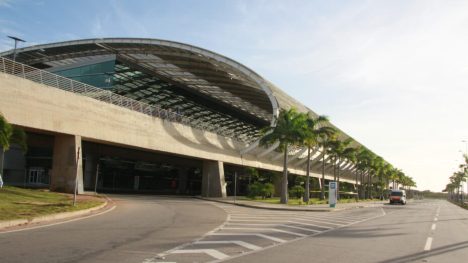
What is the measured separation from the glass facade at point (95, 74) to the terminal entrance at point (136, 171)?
28.6ft

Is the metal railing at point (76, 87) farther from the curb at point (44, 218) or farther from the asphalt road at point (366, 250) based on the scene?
the asphalt road at point (366, 250)

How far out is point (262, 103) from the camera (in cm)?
7000

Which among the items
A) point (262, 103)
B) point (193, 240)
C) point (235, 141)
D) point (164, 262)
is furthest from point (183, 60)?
point (164, 262)

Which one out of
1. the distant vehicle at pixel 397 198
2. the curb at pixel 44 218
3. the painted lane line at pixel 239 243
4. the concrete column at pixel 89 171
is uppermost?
the concrete column at pixel 89 171

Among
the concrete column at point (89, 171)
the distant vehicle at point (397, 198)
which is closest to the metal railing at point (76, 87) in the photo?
the concrete column at point (89, 171)

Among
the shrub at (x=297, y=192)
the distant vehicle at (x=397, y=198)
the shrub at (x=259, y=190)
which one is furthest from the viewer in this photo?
the distant vehicle at (x=397, y=198)

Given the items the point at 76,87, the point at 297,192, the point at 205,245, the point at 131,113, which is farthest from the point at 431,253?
the point at 297,192

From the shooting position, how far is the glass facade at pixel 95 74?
54.0 metres

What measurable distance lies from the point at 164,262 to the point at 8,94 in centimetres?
2204

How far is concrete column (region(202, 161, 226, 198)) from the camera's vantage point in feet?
161

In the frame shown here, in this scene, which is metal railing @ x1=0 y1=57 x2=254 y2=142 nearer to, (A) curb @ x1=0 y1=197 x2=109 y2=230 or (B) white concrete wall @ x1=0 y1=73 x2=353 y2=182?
(B) white concrete wall @ x1=0 y1=73 x2=353 y2=182

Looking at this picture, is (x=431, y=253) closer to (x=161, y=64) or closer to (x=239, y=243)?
(x=239, y=243)

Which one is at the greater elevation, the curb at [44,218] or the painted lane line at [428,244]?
the curb at [44,218]

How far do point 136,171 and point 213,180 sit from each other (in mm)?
20410
